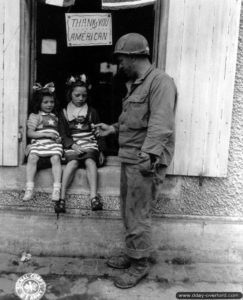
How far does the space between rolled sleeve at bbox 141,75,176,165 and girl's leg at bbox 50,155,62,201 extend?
1.17 m

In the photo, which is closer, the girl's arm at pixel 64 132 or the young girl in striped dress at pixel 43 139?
the young girl in striped dress at pixel 43 139

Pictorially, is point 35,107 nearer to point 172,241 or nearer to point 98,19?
point 98,19

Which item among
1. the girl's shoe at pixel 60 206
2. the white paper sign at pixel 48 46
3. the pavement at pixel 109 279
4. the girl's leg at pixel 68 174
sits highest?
the white paper sign at pixel 48 46

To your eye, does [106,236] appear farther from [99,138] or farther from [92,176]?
[99,138]

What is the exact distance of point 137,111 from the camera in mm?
3564

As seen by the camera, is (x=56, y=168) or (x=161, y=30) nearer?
(x=161, y=30)

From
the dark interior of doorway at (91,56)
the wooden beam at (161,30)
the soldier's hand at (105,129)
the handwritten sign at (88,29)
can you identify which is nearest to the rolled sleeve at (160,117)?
the soldier's hand at (105,129)

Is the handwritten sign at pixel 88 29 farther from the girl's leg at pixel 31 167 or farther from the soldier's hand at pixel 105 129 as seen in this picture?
the girl's leg at pixel 31 167

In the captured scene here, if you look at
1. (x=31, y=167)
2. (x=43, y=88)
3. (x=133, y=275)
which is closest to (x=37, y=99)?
(x=43, y=88)

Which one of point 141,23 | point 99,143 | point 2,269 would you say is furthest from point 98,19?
point 2,269

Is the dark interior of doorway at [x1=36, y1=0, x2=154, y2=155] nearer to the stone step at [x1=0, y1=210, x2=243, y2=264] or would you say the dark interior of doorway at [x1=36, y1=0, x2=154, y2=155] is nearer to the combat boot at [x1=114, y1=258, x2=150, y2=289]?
the stone step at [x1=0, y1=210, x2=243, y2=264]

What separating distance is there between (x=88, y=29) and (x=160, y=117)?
1.71m

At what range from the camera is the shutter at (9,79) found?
13.1 ft

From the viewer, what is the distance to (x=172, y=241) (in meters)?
4.28
